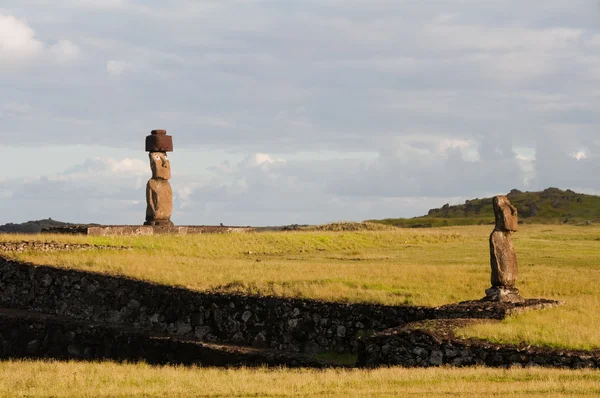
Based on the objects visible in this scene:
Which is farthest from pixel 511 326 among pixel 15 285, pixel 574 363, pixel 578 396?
pixel 15 285

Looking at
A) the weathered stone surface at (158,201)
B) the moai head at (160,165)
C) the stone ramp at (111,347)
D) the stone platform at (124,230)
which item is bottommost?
the stone ramp at (111,347)

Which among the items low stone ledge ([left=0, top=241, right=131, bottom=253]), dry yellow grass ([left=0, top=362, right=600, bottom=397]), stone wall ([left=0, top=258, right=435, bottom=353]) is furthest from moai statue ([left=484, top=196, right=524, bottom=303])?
low stone ledge ([left=0, top=241, right=131, bottom=253])

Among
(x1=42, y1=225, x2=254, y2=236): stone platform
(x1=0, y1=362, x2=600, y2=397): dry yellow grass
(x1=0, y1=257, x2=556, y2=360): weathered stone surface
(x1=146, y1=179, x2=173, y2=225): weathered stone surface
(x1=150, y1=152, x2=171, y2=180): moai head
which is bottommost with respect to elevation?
(x1=0, y1=362, x2=600, y2=397): dry yellow grass

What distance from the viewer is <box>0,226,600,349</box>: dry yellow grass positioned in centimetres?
2680

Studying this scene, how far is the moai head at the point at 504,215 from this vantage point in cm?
2830

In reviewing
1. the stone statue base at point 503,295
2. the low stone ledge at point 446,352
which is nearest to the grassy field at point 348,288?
the low stone ledge at point 446,352

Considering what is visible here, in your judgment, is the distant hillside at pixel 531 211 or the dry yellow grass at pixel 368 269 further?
the distant hillside at pixel 531 211

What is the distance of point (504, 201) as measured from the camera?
93.7 feet

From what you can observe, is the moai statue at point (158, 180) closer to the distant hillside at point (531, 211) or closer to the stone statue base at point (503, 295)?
the stone statue base at point (503, 295)

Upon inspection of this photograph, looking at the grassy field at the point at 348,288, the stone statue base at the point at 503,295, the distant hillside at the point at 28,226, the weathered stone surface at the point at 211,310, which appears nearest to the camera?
the grassy field at the point at 348,288

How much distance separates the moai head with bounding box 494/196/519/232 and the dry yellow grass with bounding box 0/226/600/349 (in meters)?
2.66

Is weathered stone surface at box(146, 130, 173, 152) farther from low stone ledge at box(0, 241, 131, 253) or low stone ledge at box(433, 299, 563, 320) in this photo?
low stone ledge at box(433, 299, 563, 320)

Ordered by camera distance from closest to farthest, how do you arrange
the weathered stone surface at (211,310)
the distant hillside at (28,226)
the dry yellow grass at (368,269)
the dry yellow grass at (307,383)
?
the dry yellow grass at (307,383)
the dry yellow grass at (368,269)
the weathered stone surface at (211,310)
the distant hillside at (28,226)

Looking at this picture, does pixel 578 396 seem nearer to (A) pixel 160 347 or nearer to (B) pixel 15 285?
(A) pixel 160 347
